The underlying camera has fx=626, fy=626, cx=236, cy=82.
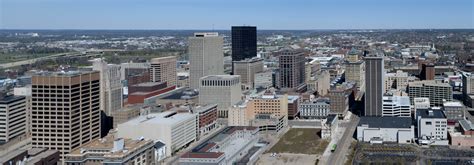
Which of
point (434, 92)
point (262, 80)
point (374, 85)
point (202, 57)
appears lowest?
point (434, 92)

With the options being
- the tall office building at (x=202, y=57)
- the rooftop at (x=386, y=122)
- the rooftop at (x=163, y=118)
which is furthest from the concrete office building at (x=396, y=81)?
the rooftop at (x=163, y=118)

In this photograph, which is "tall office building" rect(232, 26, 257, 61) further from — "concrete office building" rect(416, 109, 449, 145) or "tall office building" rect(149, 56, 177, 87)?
"concrete office building" rect(416, 109, 449, 145)

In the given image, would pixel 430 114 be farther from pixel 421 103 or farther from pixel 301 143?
pixel 301 143

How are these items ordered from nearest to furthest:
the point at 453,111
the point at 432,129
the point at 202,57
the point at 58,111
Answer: the point at 58,111, the point at 432,129, the point at 453,111, the point at 202,57

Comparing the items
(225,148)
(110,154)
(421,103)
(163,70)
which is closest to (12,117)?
(110,154)

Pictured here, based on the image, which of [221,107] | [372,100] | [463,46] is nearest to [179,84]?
[221,107]

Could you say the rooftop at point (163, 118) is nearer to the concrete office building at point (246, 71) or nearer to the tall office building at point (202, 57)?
the tall office building at point (202, 57)
